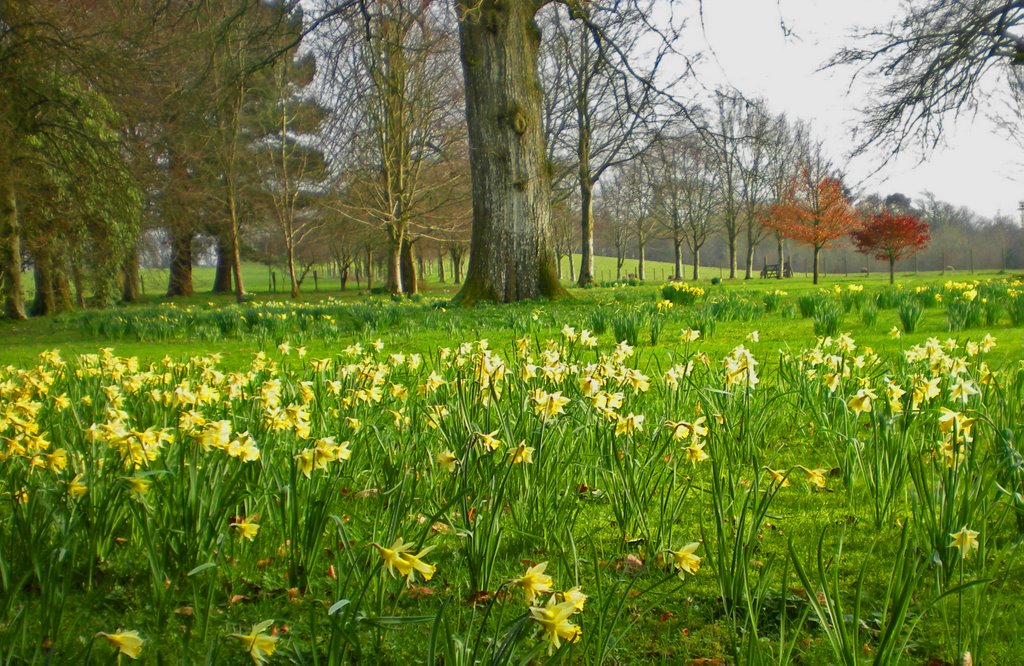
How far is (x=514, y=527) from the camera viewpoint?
2049mm

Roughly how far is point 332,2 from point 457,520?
31.6 feet

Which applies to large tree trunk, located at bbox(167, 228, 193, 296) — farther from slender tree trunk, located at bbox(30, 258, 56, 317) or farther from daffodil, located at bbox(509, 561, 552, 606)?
daffodil, located at bbox(509, 561, 552, 606)

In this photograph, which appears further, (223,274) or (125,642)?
(223,274)

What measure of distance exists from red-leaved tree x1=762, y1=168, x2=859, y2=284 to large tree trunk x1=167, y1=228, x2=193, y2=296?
26.4 metres

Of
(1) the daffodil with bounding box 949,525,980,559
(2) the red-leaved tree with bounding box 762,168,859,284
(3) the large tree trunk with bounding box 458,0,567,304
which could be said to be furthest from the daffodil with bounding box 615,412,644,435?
(2) the red-leaved tree with bounding box 762,168,859,284

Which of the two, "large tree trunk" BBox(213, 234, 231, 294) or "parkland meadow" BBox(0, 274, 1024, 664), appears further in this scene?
"large tree trunk" BBox(213, 234, 231, 294)

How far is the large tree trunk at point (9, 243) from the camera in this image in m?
13.0

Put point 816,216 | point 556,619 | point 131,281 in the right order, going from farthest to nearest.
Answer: point 816,216 → point 131,281 → point 556,619

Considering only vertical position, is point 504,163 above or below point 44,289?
above

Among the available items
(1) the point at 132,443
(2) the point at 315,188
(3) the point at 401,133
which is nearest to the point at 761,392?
(1) the point at 132,443

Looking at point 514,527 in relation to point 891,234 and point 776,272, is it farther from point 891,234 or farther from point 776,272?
point 776,272

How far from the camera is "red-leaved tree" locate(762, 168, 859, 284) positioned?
28.5 metres

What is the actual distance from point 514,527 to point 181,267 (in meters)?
32.0

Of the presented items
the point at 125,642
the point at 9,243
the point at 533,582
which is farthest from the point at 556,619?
the point at 9,243
